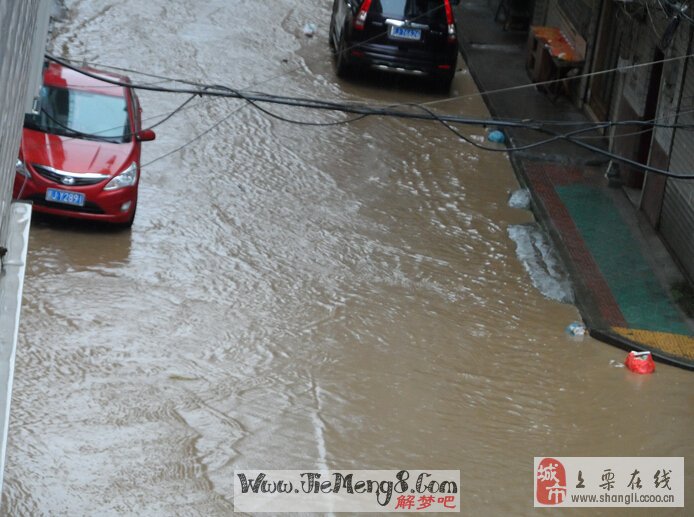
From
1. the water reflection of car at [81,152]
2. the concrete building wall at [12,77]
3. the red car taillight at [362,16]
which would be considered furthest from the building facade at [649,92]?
the concrete building wall at [12,77]

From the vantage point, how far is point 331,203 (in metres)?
14.0

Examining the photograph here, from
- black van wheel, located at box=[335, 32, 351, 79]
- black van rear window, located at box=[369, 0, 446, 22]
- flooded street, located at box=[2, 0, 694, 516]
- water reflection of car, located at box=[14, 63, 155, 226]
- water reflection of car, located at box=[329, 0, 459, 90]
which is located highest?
black van rear window, located at box=[369, 0, 446, 22]

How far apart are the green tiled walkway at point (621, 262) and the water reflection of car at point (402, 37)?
156 inches

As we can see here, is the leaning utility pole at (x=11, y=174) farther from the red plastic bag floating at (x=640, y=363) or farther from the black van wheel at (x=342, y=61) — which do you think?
the black van wheel at (x=342, y=61)

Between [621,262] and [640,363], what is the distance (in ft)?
9.17

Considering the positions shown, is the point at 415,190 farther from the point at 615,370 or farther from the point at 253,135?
the point at 615,370

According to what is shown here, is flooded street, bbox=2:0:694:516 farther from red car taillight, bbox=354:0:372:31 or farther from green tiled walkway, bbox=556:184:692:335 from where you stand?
red car taillight, bbox=354:0:372:31

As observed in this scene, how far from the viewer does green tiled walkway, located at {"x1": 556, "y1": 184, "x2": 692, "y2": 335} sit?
12.0 meters

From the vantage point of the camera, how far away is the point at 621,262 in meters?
13.3

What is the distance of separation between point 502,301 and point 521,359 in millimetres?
1304

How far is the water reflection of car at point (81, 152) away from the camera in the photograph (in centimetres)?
1149

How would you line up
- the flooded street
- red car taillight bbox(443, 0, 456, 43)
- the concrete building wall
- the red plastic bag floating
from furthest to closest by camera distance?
red car taillight bbox(443, 0, 456, 43)
the red plastic bag floating
the flooded street
the concrete building wall

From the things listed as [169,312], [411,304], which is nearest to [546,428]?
[411,304]

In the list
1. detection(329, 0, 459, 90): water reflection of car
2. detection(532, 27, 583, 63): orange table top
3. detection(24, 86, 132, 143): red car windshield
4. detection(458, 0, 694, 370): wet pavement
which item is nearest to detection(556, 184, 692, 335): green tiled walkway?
detection(458, 0, 694, 370): wet pavement
